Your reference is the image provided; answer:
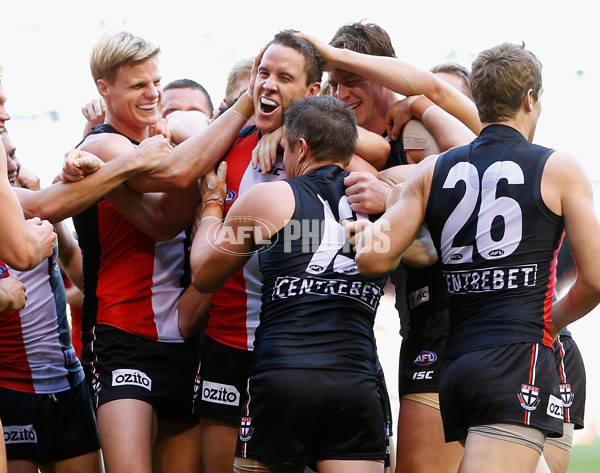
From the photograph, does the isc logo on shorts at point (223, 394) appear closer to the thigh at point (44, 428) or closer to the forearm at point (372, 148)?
the thigh at point (44, 428)

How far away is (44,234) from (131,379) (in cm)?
96

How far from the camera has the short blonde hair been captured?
4859 millimetres

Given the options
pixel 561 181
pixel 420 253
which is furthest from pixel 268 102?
pixel 561 181

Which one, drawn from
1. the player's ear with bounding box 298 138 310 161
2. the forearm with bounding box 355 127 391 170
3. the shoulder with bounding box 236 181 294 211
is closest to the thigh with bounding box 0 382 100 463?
the shoulder with bounding box 236 181 294 211

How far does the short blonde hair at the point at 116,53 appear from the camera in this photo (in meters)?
4.86

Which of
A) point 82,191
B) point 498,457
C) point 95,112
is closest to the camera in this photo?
point 498,457

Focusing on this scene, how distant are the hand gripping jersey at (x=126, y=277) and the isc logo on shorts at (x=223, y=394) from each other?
0.46 meters

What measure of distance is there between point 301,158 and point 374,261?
2.40 feet

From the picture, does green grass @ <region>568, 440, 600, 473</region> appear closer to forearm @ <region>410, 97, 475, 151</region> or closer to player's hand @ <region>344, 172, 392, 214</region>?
forearm @ <region>410, 97, 475, 151</region>

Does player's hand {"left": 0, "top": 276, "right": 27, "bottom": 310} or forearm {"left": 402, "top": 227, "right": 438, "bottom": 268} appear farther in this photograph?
forearm {"left": 402, "top": 227, "right": 438, "bottom": 268}

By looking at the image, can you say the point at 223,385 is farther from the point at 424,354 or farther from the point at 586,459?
the point at 586,459

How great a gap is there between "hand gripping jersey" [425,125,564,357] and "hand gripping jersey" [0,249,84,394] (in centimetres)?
233

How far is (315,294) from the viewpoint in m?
3.77

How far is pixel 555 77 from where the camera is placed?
10.3 metres
